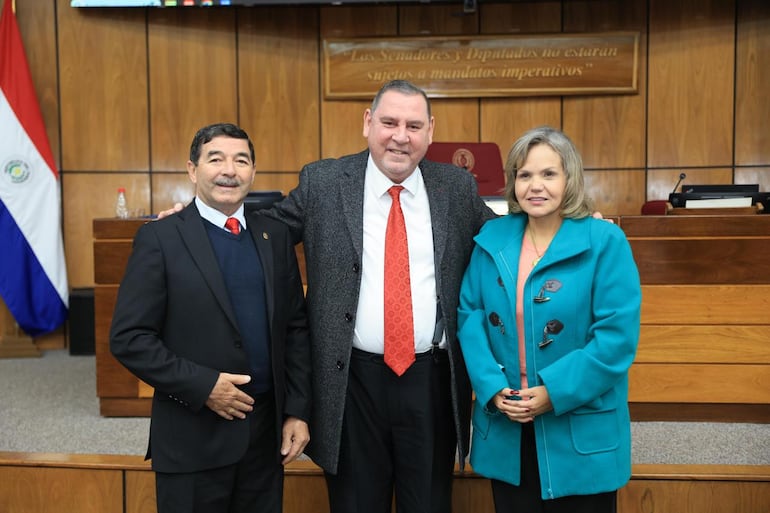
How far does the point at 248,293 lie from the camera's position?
1.74 metres

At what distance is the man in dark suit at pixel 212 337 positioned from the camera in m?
1.65

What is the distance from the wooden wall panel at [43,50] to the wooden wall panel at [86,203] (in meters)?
0.41

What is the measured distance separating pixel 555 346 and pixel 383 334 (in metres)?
0.44

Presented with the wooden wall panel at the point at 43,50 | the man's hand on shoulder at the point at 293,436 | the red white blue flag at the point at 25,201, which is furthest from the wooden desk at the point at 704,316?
the wooden wall panel at the point at 43,50

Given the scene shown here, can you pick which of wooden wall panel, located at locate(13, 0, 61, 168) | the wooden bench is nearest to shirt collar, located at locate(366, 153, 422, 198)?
the wooden bench

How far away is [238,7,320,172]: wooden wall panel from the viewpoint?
527 cm

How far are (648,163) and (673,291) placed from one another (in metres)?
2.27

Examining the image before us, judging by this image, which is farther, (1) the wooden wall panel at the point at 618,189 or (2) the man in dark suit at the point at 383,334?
(1) the wooden wall panel at the point at 618,189

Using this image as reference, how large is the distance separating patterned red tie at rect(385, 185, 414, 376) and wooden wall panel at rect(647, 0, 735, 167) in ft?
12.8

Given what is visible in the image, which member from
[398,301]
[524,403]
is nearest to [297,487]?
[398,301]

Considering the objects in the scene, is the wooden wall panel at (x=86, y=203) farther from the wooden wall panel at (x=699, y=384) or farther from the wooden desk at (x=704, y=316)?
the wooden wall panel at (x=699, y=384)

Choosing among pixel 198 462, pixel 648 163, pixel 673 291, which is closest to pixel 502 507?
pixel 198 462

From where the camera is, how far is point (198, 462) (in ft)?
5.54

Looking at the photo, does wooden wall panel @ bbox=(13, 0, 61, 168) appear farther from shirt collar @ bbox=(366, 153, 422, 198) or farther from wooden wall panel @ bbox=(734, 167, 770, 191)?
wooden wall panel @ bbox=(734, 167, 770, 191)
